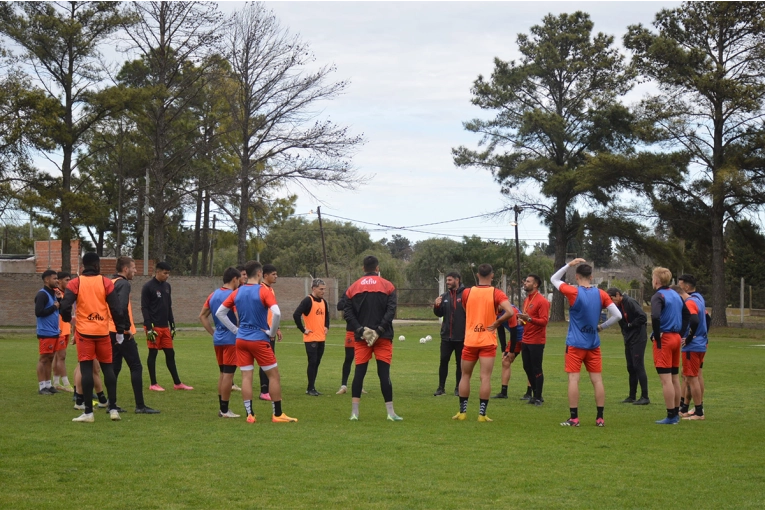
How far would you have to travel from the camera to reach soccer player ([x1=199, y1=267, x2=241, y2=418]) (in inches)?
419

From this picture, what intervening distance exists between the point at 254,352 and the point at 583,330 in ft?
13.7

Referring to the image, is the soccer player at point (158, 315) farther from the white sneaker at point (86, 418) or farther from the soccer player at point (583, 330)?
the soccer player at point (583, 330)

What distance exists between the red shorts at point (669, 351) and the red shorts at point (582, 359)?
1.05m

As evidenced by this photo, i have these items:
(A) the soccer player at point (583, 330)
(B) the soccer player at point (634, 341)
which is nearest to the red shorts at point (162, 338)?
(A) the soccer player at point (583, 330)

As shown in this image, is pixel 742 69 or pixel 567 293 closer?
pixel 567 293

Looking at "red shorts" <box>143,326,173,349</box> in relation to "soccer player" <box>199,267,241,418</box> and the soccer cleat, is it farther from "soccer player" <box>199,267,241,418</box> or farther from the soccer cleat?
the soccer cleat

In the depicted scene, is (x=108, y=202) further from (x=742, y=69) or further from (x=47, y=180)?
(x=742, y=69)

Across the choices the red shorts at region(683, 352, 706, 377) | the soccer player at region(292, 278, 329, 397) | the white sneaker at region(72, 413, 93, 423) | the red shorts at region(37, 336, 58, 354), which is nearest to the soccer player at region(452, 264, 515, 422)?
the red shorts at region(683, 352, 706, 377)

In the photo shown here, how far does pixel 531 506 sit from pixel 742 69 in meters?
40.6

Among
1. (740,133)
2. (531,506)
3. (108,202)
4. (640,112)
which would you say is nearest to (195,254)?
(108,202)

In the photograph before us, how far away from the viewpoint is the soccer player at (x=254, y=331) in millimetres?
10094

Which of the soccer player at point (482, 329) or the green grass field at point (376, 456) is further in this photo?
the soccer player at point (482, 329)

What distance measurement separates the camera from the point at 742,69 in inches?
1609

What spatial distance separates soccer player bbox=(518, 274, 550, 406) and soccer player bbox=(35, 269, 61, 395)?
7.56 metres
